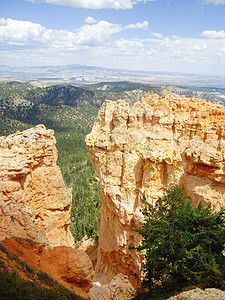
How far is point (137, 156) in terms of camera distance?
16359 mm

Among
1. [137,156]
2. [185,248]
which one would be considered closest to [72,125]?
[137,156]

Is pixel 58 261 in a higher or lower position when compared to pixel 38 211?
higher

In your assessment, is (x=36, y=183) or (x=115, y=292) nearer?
(x=115, y=292)

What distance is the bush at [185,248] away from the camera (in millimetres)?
8484

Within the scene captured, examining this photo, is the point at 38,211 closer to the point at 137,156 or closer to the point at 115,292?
the point at 115,292

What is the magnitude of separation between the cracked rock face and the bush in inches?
215

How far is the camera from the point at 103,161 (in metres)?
17.5

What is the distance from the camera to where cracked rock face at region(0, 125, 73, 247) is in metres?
12.2

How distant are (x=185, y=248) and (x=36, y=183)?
9.27 metres

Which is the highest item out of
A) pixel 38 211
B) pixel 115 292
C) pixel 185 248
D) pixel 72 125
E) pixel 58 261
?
pixel 185 248

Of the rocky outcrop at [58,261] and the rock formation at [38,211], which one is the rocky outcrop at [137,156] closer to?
the rock formation at [38,211]

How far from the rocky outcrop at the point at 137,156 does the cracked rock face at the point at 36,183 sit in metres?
3.84

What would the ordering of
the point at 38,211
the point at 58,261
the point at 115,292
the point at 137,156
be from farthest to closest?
the point at 137,156 < the point at 38,211 < the point at 115,292 < the point at 58,261

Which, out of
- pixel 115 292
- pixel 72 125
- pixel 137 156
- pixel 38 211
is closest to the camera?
pixel 115 292
